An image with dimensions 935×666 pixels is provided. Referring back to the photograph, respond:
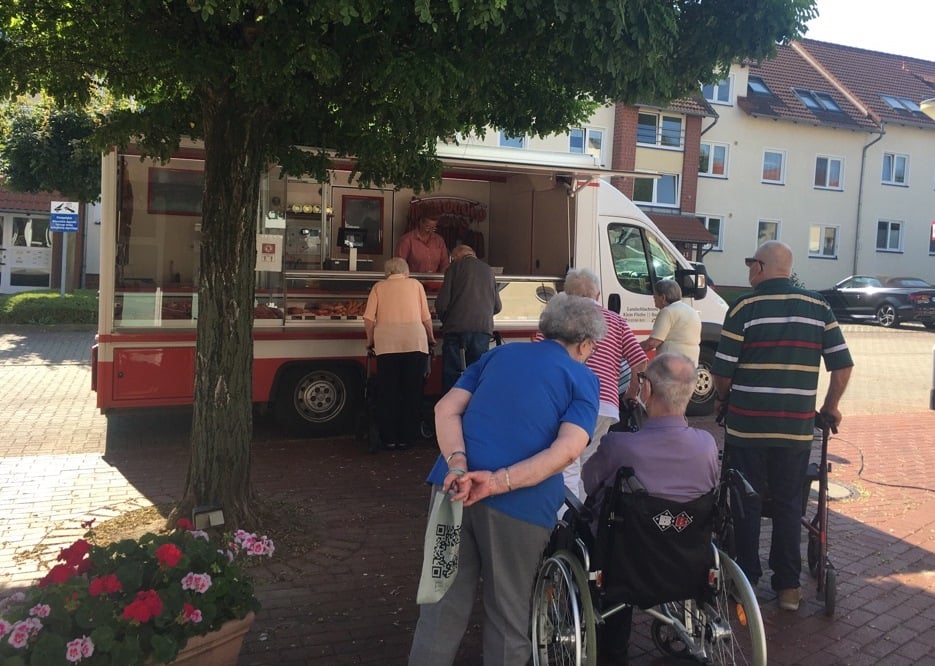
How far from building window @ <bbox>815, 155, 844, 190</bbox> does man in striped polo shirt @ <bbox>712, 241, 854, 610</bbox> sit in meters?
30.7

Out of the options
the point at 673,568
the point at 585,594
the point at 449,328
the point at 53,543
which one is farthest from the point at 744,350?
the point at 53,543

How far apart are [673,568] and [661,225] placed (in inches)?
1023

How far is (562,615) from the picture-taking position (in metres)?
3.29

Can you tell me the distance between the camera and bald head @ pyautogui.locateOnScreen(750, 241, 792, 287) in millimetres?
4465

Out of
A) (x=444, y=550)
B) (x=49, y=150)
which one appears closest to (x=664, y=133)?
(x=49, y=150)

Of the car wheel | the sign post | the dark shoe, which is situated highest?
the sign post

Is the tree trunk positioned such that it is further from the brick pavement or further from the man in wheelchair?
the man in wheelchair

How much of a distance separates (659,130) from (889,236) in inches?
471

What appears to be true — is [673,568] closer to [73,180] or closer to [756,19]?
[756,19]

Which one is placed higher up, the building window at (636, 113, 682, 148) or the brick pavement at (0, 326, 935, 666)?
the building window at (636, 113, 682, 148)

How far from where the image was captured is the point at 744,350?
14.8ft

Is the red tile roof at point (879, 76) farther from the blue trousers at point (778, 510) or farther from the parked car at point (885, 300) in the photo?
the blue trousers at point (778, 510)

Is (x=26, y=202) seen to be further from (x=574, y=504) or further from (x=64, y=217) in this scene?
(x=574, y=504)

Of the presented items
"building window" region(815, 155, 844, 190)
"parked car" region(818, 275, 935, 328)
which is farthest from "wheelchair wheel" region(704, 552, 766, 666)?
"building window" region(815, 155, 844, 190)
